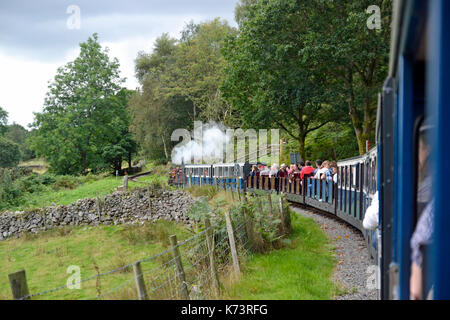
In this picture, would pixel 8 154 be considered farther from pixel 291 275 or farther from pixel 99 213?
pixel 291 275

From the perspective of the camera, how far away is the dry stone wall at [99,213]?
32.7 m

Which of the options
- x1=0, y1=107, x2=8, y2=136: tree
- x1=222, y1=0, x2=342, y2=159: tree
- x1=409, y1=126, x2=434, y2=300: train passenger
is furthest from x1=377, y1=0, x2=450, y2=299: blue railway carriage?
x1=0, y1=107, x2=8, y2=136: tree

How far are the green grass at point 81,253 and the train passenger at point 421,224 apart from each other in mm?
12314

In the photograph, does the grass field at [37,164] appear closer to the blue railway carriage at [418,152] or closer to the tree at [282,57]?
the tree at [282,57]

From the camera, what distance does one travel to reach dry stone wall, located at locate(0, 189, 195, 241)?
32.7 metres

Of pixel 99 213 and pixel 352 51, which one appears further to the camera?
pixel 99 213

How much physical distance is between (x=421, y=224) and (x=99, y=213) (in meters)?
33.6

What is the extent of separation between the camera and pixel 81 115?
6084cm

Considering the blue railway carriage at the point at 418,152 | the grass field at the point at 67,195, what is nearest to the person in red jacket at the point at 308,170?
the blue railway carriage at the point at 418,152

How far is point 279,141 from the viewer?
139ft

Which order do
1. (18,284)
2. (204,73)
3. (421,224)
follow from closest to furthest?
(421,224) → (18,284) → (204,73)

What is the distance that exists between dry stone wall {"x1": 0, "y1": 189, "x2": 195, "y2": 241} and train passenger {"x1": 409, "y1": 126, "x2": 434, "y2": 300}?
1128 inches

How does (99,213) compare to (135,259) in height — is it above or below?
below

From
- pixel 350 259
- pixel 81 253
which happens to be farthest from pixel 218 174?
pixel 350 259
